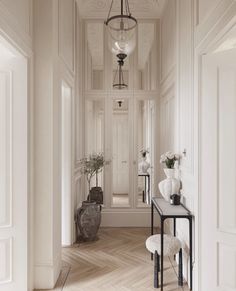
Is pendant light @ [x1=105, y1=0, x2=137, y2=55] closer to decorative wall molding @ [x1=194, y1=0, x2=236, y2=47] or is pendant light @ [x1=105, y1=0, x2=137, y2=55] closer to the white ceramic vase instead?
decorative wall molding @ [x1=194, y1=0, x2=236, y2=47]

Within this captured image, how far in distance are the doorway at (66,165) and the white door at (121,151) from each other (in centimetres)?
127

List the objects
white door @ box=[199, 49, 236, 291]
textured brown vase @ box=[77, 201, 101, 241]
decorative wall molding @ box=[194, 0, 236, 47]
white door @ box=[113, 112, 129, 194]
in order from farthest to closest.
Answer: white door @ box=[113, 112, 129, 194], textured brown vase @ box=[77, 201, 101, 241], white door @ box=[199, 49, 236, 291], decorative wall molding @ box=[194, 0, 236, 47]

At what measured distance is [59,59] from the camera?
10.4 feet

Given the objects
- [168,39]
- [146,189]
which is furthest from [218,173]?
[146,189]

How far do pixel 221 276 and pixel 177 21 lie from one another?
2.99 meters

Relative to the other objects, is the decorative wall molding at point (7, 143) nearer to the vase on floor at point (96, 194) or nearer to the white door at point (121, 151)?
the vase on floor at point (96, 194)

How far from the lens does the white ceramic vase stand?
4.98 metres

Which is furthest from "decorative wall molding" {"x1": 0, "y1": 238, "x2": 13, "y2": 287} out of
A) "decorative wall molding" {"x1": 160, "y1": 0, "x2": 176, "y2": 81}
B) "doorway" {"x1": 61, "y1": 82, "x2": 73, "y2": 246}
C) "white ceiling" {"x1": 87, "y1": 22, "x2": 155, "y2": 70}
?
"white ceiling" {"x1": 87, "y1": 22, "x2": 155, "y2": 70}

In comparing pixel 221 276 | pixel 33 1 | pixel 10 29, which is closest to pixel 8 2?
pixel 10 29

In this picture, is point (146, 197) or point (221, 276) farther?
point (146, 197)

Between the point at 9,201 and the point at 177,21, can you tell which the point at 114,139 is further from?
the point at 9,201

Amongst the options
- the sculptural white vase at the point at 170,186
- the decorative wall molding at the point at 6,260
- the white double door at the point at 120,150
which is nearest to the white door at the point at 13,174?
the decorative wall molding at the point at 6,260

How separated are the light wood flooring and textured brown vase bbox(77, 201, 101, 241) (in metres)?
0.15

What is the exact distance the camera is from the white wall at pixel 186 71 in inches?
90.2
